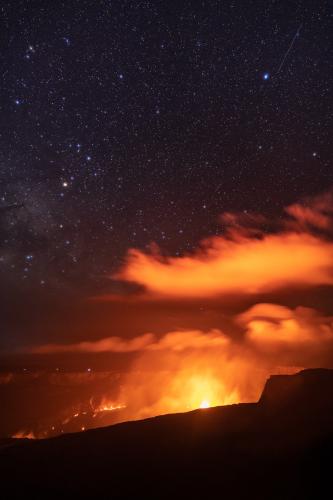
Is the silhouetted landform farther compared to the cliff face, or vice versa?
the cliff face

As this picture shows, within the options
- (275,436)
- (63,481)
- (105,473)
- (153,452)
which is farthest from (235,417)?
(63,481)

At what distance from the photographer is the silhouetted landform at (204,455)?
48.5 feet

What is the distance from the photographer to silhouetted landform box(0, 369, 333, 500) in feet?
48.5

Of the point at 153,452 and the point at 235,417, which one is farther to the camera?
the point at 235,417

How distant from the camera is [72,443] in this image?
22.9 meters

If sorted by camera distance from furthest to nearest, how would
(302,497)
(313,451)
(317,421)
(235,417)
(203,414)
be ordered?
(203,414) → (235,417) → (317,421) → (313,451) → (302,497)

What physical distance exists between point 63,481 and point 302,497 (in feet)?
37.7

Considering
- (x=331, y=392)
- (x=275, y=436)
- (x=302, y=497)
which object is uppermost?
(x=331, y=392)

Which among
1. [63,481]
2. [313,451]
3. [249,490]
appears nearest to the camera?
[249,490]

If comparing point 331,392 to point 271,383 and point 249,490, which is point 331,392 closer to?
point 271,383

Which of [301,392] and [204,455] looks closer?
[204,455]

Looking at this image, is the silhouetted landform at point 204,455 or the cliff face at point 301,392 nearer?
the silhouetted landform at point 204,455

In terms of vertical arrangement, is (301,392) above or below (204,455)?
above

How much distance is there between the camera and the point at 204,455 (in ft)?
59.5
